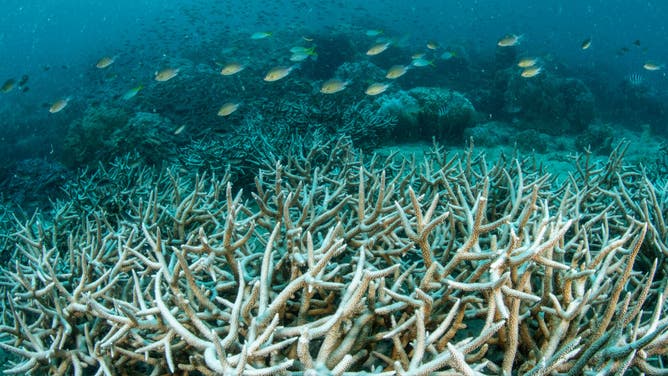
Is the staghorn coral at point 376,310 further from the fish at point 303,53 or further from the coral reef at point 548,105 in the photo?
the coral reef at point 548,105

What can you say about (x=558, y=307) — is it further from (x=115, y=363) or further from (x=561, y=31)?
(x=561, y=31)

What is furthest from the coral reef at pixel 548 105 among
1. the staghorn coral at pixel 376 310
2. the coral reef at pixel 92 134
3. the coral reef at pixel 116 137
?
the coral reef at pixel 92 134

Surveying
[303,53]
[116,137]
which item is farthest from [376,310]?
[116,137]

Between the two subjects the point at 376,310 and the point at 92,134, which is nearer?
the point at 376,310

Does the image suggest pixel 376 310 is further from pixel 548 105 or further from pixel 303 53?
pixel 548 105

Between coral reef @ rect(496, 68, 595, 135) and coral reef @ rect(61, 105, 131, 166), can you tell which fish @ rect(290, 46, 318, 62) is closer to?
coral reef @ rect(61, 105, 131, 166)

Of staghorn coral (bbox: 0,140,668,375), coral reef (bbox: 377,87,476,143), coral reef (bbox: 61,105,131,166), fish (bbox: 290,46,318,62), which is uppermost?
staghorn coral (bbox: 0,140,668,375)

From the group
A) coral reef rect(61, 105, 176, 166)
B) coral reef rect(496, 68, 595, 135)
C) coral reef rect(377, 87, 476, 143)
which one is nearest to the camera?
coral reef rect(61, 105, 176, 166)

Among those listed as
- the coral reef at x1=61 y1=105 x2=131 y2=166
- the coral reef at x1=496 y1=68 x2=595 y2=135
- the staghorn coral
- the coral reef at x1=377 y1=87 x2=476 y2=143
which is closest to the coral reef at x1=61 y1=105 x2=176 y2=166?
the coral reef at x1=61 y1=105 x2=131 y2=166

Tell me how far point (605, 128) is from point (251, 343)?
43.8 feet

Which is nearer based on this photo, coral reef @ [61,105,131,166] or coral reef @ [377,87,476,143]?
coral reef @ [377,87,476,143]

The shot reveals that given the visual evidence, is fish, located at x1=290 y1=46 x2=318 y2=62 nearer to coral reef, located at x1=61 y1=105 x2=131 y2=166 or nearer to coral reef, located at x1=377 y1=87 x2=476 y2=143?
coral reef, located at x1=377 y1=87 x2=476 y2=143

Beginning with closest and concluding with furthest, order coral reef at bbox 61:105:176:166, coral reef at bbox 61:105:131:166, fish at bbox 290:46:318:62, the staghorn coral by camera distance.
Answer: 1. the staghorn coral
2. coral reef at bbox 61:105:176:166
3. fish at bbox 290:46:318:62
4. coral reef at bbox 61:105:131:166

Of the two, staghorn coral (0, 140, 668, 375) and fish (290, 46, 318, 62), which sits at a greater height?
staghorn coral (0, 140, 668, 375)
